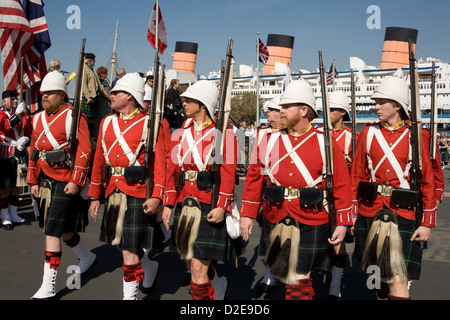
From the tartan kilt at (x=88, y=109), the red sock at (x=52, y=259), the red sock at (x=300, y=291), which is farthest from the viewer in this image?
the tartan kilt at (x=88, y=109)

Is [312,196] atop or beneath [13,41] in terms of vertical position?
beneath

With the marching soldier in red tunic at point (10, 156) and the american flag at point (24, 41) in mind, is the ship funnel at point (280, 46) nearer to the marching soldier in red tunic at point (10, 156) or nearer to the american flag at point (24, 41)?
the american flag at point (24, 41)

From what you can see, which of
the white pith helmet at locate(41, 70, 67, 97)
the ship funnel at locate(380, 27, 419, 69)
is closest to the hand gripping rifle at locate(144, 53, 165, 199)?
the white pith helmet at locate(41, 70, 67, 97)

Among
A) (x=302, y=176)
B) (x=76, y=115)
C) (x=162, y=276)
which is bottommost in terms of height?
(x=162, y=276)

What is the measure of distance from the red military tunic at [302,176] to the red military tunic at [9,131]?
19.7 ft

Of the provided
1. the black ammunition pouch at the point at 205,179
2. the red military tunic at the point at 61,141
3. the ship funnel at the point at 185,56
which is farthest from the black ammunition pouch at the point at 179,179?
the ship funnel at the point at 185,56

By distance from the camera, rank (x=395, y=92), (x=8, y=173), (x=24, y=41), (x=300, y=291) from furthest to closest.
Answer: (x=8, y=173) < (x=24, y=41) < (x=395, y=92) < (x=300, y=291)

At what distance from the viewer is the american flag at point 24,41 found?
25.7 feet

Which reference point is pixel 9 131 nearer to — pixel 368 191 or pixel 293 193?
pixel 293 193

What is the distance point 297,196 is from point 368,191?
0.76m

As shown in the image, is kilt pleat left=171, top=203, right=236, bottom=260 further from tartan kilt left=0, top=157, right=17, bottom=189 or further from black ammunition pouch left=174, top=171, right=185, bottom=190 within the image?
tartan kilt left=0, top=157, right=17, bottom=189

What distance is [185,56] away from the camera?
2373 inches

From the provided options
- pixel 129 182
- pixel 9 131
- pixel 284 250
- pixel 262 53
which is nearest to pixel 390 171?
pixel 284 250
